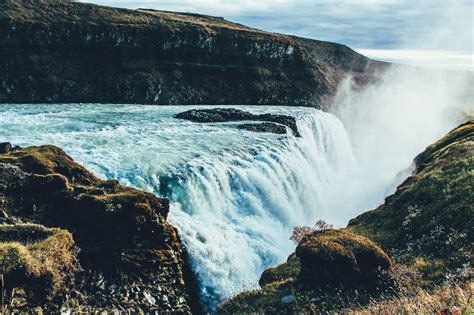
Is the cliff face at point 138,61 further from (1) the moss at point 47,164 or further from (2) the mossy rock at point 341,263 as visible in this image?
(2) the mossy rock at point 341,263

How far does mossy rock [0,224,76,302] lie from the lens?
1341 centimetres

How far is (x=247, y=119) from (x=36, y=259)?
48.1 meters

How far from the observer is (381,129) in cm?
10469

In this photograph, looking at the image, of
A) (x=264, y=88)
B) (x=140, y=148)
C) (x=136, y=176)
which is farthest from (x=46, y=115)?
(x=264, y=88)

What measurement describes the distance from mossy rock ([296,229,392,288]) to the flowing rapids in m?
6.03

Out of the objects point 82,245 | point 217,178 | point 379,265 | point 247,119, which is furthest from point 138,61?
point 379,265

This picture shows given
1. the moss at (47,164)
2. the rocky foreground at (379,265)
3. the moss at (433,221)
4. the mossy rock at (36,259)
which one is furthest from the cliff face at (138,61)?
the rocky foreground at (379,265)

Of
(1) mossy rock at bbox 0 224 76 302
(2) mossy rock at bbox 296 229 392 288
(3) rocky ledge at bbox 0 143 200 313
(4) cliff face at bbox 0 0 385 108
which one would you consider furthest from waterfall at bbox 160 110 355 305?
(4) cliff face at bbox 0 0 385 108

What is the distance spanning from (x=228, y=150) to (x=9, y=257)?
26.1 metres

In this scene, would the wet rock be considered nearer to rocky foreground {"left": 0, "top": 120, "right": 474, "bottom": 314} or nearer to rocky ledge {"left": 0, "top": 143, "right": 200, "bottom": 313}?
rocky foreground {"left": 0, "top": 120, "right": 474, "bottom": 314}

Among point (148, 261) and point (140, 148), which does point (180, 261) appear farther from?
point (140, 148)

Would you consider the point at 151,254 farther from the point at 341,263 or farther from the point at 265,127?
the point at 265,127

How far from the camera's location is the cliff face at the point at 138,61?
7581 centimetres

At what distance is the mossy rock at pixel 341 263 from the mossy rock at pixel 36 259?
851 cm
